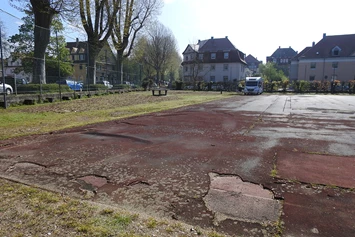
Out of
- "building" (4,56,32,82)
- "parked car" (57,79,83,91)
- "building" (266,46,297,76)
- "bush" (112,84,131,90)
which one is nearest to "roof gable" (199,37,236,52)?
"bush" (112,84,131,90)

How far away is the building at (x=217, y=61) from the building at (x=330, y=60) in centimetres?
1538

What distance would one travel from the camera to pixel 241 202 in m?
3.04

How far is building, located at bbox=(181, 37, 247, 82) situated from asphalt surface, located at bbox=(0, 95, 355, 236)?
57.5 meters

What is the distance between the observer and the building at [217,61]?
6388 centimetres

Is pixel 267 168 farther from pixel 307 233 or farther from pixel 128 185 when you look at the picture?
Result: pixel 128 185

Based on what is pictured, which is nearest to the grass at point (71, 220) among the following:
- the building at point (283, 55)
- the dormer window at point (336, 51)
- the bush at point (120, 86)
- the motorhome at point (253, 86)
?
the bush at point (120, 86)

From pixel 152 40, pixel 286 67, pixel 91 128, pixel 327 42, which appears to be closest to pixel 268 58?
pixel 286 67

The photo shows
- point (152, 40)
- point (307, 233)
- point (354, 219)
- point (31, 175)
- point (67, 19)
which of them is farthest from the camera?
point (152, 40)

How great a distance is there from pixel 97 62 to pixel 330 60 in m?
54.6

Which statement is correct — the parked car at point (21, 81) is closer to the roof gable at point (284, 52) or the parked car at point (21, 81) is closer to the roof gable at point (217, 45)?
the roof gable at point (217, 45)

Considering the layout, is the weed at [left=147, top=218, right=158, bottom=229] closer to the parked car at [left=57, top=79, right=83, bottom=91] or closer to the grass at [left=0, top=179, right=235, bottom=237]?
the grass at [left=0, top=179, right=235, bottom=237]

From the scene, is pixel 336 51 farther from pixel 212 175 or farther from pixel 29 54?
pixel 212 175

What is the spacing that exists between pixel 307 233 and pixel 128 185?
2.32 m

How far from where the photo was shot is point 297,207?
114 inches
